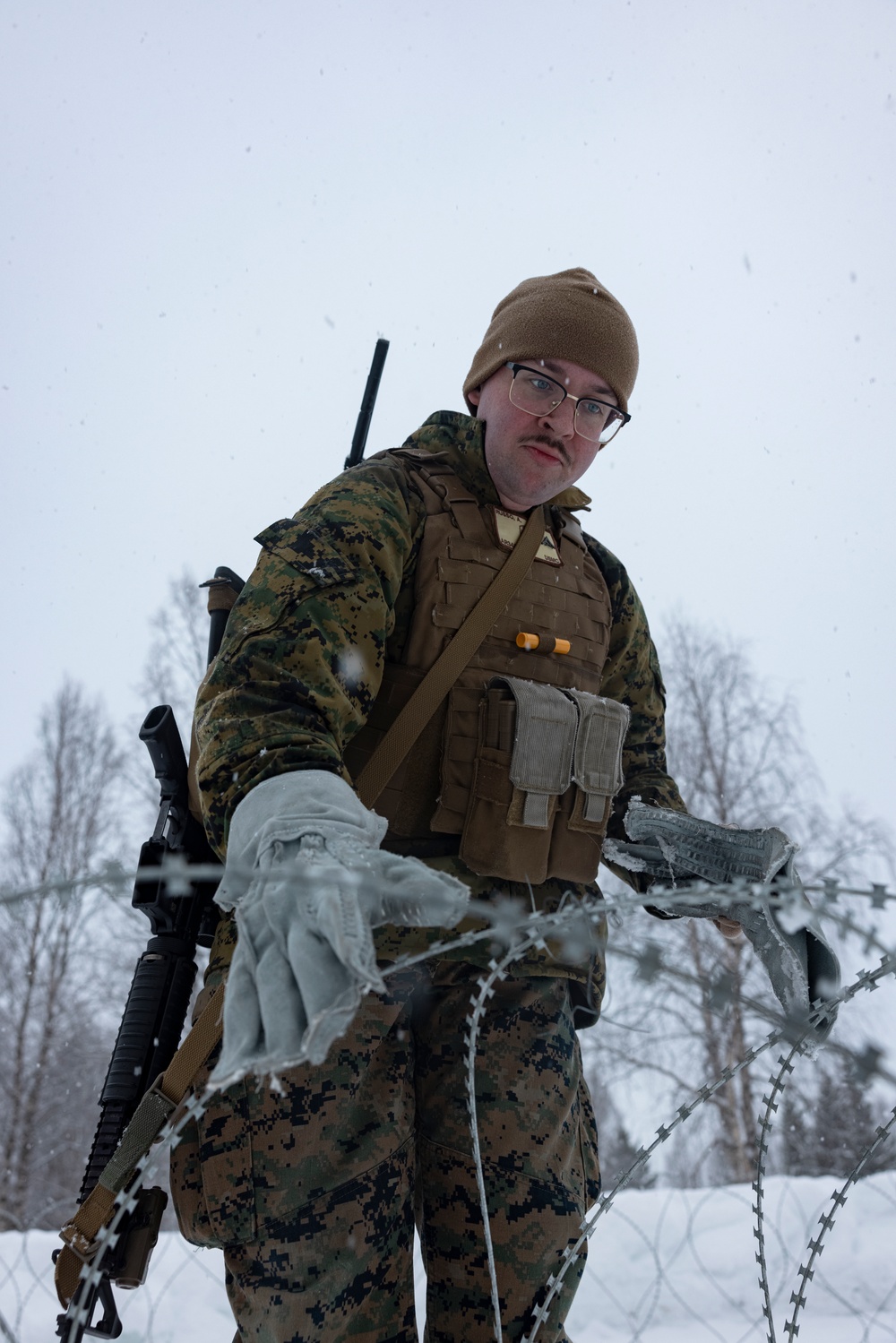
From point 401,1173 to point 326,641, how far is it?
94 centimetres

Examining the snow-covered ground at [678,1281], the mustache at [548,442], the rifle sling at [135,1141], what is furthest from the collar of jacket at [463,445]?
the snow-covered ground at [678,1281]

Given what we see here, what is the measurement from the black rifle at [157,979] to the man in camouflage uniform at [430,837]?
222 mm

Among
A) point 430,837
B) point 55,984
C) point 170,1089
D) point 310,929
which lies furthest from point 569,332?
point 55,984

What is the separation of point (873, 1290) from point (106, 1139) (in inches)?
158

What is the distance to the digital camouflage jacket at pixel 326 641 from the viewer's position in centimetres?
144

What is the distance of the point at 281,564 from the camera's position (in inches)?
67.9

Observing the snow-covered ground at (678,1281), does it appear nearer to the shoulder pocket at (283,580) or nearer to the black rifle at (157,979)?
the black rifle at (157,979)

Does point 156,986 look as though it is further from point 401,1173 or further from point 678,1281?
point 678,1281

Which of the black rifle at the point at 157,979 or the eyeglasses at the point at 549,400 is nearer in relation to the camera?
the black rifle at the point at 157,979

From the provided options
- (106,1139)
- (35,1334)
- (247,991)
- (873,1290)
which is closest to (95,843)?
(35,1334)

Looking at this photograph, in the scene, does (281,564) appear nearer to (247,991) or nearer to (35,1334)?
(247,991)

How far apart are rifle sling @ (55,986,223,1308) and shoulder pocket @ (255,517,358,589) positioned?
0.74 metres

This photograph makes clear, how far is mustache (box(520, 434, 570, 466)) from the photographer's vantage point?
2.14m

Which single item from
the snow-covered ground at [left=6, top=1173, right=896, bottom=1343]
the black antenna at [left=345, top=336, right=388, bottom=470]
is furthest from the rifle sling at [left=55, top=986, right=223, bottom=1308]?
the snow-covered ground at [left=6, top=1173, right=896, bottom=1343]
